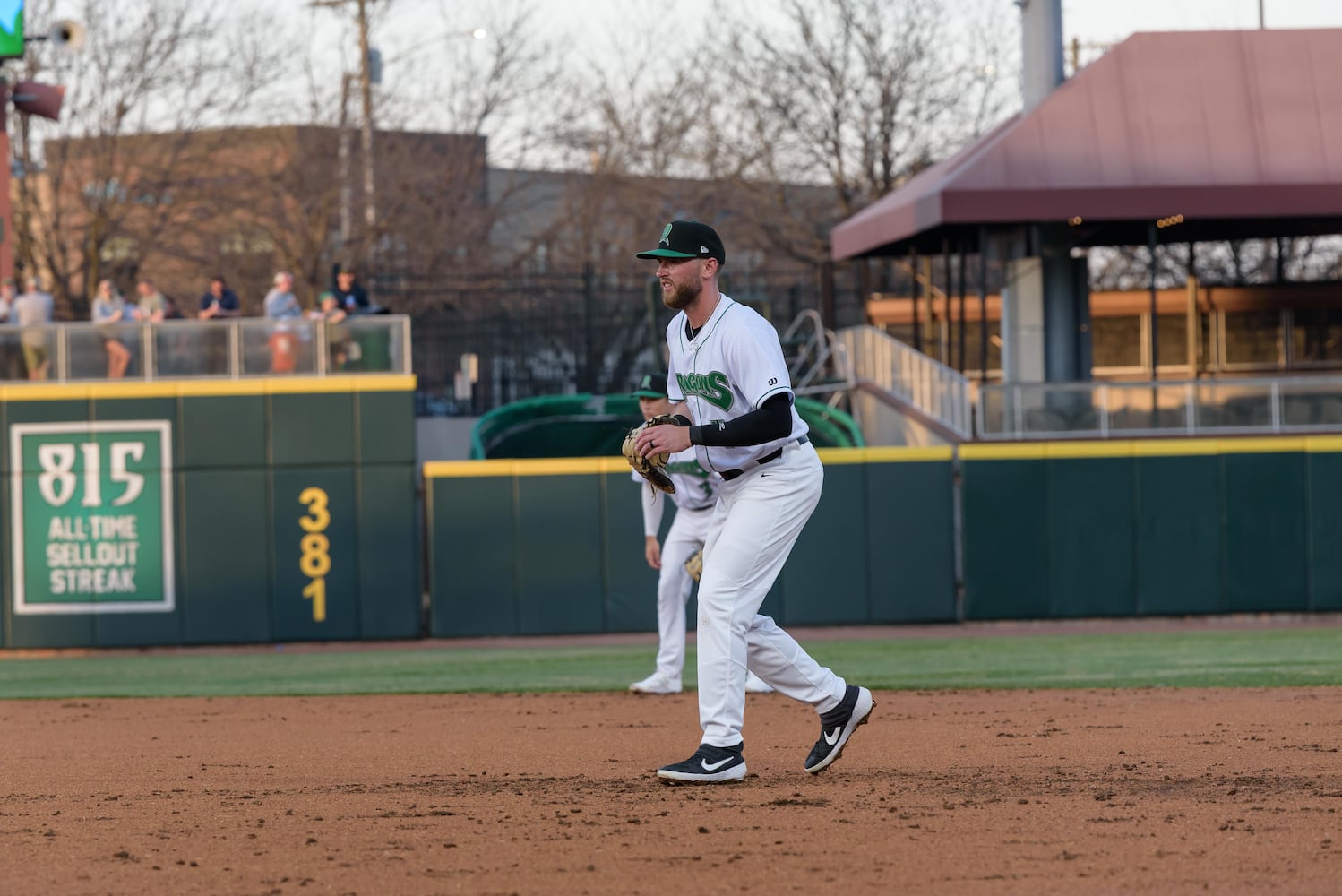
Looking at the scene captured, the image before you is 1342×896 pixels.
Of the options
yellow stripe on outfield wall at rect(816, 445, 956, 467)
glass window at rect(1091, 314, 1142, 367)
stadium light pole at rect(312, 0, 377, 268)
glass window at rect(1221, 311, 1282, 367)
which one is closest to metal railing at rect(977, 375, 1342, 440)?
yellow stripe on outfield wall at rect(816, 445, 956, 467)

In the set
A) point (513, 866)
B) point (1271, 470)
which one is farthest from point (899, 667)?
point (513, 866)

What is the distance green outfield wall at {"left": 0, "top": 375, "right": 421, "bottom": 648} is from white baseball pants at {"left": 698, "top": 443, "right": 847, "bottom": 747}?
40.8 ft

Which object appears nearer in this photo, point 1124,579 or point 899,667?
point 899,667

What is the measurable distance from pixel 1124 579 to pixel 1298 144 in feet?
25.5

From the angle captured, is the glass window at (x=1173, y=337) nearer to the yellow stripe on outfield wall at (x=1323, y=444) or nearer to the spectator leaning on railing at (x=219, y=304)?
the yellow stripe on outfield wall at (x=1323, y=444)

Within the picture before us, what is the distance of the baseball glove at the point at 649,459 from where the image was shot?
6.16 m

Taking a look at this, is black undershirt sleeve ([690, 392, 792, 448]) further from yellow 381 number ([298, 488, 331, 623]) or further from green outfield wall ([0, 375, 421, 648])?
yellow 381 number ([298, 488, 331, 623])

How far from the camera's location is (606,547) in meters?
18.4

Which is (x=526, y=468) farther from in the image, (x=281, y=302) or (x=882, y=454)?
(x=882, y=454)

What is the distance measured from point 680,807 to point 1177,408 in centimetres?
1466

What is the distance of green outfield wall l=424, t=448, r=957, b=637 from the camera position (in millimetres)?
18375

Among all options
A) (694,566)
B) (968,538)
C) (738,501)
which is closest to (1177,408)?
(968,538)

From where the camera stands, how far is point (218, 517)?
60.3ft

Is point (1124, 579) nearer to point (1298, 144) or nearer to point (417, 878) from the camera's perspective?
point (1298, 144)
